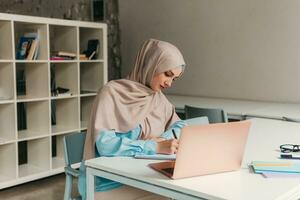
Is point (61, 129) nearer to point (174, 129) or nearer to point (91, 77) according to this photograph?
point (91, 77)

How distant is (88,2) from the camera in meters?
4.54

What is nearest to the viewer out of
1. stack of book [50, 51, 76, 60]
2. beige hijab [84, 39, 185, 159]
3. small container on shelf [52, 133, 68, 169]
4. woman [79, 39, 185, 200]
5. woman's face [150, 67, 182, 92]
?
woman [79, 39, 185, 200]

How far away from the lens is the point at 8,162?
3354 mm

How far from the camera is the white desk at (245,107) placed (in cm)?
311

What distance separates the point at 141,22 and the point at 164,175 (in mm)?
3781

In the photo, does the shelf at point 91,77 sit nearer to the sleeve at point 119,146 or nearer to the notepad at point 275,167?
the sleeve at point 119,146

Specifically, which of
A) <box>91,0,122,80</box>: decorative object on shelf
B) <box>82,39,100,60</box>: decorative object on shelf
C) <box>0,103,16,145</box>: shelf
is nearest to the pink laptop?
<box>0,103,16,145</box>: shelf

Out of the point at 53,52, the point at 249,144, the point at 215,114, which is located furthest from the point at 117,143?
the point at 53,52

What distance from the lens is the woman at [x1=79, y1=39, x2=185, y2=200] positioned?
68.7 inches

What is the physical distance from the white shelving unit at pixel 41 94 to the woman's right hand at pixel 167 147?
192cm

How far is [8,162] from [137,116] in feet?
6.18

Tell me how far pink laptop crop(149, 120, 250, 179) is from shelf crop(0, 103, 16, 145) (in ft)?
7.02

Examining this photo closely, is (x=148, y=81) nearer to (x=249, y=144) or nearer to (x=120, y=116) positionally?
(x=120, y=116)

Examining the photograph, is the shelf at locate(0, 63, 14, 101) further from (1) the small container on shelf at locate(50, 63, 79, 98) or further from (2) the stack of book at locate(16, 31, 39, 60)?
(1) the small container on shelf at locate(50, 63, 79, 98)
